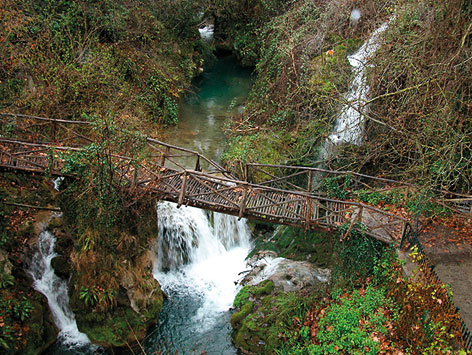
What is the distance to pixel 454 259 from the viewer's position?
309 inches

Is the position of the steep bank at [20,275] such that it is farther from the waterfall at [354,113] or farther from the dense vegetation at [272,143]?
the waterfall at [354,113]

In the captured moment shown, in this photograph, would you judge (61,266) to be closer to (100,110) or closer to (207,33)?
(100,110)

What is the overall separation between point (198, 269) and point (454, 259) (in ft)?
22.9

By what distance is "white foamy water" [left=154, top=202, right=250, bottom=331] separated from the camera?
11.0 meters

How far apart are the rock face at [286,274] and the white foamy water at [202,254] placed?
2.39ft

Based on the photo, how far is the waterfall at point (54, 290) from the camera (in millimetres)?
9781

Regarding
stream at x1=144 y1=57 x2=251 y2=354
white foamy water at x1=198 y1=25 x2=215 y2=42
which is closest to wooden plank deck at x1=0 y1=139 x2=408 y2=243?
stream at x1=144 y1=57 x2=251 y2=354

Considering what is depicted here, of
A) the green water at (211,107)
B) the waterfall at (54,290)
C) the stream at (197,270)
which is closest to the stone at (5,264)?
the waterfall at (54,290)

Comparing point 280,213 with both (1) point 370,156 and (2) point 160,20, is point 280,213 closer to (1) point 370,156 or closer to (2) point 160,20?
(1) point 370,156

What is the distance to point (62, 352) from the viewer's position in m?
9.25

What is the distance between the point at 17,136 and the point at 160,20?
31.8ft

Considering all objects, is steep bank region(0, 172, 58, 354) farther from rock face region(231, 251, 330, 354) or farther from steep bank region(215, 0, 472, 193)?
steep bank region(215, 0, 472, 193)

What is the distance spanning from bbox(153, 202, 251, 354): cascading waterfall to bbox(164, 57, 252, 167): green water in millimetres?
3435

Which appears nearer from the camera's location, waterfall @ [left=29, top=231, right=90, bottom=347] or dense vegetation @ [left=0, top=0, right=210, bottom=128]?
waterfall @ [left=29, top=231, right=90, bottom=347]
